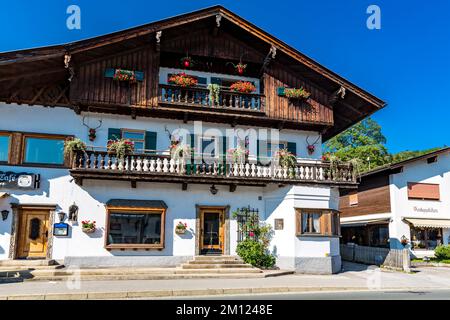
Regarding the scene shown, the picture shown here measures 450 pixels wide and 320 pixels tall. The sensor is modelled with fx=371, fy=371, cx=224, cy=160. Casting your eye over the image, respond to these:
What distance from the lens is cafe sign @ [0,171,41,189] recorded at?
15.0 m

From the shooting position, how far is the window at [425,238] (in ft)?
76.2

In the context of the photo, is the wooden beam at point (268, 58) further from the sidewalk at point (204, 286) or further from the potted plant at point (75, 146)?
the sidewalk at point (204, 286)

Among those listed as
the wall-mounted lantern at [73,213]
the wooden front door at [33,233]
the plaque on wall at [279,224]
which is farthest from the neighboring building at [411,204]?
the wooden front door at [33,233]

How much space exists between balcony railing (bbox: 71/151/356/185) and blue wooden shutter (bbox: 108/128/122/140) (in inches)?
45.9

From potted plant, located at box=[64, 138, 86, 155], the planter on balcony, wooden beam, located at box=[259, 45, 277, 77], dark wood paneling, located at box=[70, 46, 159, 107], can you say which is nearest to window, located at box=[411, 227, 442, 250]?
wooden beam, located at box=[259, 45, 277, 77]

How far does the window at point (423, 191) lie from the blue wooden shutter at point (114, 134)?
18.2 m

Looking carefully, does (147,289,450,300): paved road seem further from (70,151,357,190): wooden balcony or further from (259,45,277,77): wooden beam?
(259,45,277,77): wooden beam

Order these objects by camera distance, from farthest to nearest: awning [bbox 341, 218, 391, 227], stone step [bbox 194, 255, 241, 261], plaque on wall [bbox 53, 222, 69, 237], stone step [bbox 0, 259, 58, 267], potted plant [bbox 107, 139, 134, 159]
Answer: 1. awning [bbox 341, 218, 391, 227]
2. stone step [bbox 194, 255, 241, 261]
3. potted plant [bbox 107, 139, 134, 159]
4. plaque on wall [bbox 53, 222, 69, 237]
5. stone step [bbox 0, 259, 58, 267]

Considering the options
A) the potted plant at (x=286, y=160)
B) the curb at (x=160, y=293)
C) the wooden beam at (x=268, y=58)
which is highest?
the wooden beam at (x=268, y=58)

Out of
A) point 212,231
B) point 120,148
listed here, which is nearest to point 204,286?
point 212,231

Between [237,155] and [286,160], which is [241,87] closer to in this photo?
[237,155]

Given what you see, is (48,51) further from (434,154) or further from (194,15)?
(434,154)

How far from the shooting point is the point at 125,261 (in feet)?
50.8

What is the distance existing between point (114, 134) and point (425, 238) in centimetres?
1995
